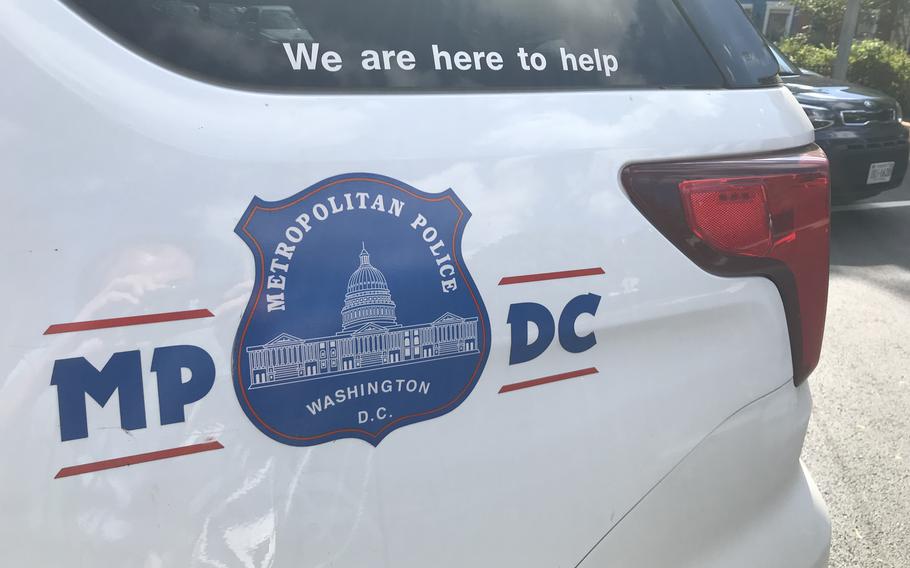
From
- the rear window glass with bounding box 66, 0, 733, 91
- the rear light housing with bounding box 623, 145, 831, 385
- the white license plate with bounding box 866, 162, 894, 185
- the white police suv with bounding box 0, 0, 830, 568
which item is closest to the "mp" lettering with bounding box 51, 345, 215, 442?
the white police suv with bounding box 0, 0, 830, 568

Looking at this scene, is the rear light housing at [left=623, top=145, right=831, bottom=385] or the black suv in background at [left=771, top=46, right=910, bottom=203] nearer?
the rear light housing at [left=623, top=145, right=831, bottom=385]

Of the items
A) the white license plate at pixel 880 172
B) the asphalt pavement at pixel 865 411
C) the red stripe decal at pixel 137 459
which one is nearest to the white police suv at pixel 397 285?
the red stripe decal at pixel 137 459

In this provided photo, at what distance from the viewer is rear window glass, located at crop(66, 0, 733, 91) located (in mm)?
995

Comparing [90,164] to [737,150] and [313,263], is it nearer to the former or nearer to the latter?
[313,263]

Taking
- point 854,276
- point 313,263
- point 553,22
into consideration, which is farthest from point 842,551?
point 854,276

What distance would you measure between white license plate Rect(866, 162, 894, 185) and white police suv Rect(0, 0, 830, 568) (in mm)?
5771

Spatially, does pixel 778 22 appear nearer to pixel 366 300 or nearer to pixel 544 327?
pixel 544 327

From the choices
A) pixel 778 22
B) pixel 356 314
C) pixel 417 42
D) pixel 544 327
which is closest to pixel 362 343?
pixel 356 314

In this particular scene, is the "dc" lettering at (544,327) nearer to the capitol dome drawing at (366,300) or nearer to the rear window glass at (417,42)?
the capitol dome drawing at (366,300)

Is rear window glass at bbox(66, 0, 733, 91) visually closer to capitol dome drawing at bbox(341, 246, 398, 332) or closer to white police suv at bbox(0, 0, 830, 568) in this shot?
white police suv at bbox(0, 0, 830, 568)

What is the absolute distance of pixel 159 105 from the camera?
935 mm

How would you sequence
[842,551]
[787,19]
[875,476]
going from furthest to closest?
1. [787,19]
2. [875,476]
3. [842,551]

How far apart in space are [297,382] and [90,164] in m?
0.38

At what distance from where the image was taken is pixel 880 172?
6.21m
